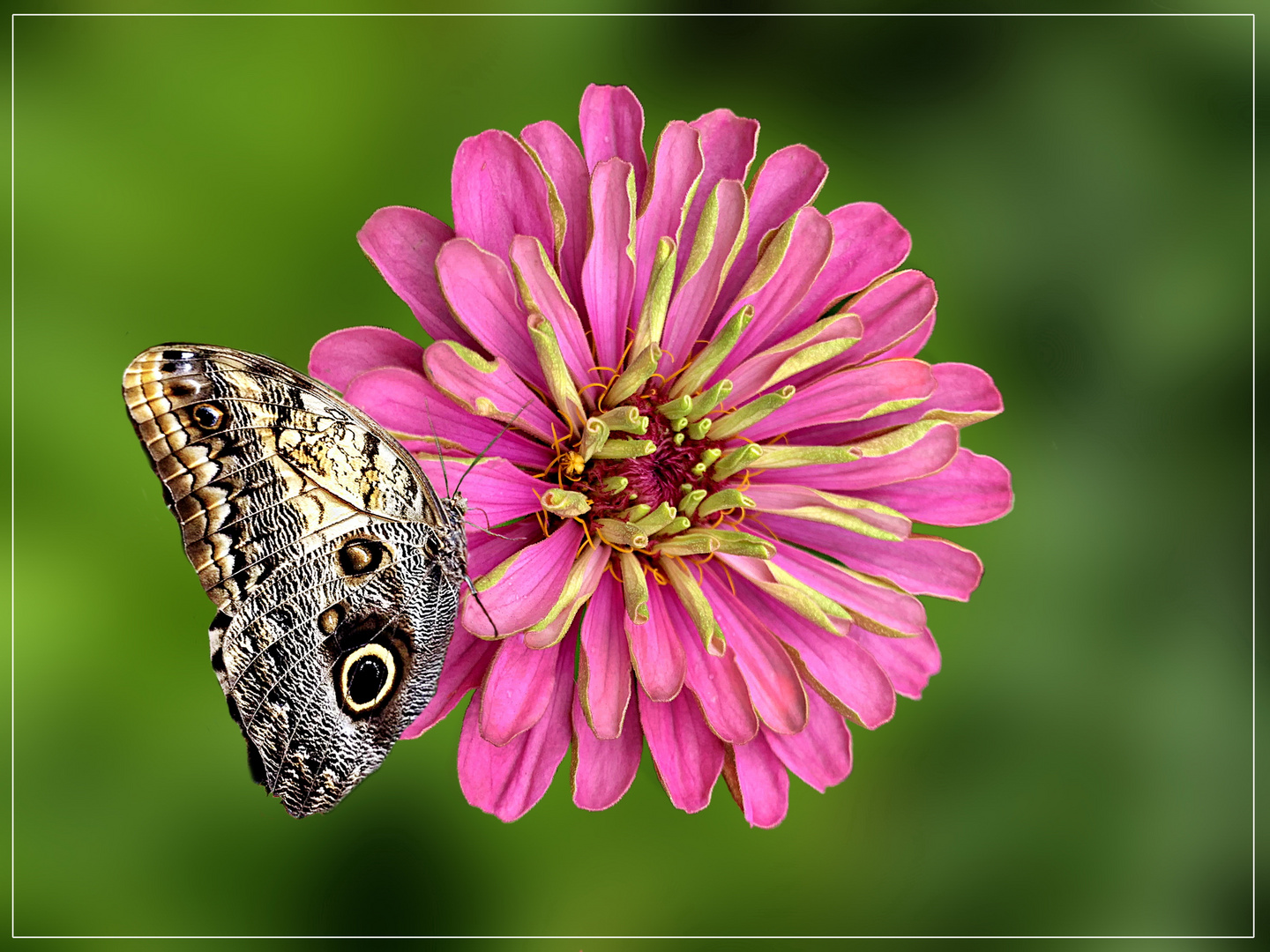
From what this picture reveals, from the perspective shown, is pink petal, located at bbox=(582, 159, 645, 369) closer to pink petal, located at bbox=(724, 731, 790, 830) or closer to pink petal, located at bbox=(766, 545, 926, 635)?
pink petal, located at bbox=(766, 545, 926, 635)

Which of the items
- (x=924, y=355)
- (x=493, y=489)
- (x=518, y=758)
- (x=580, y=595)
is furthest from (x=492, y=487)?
(x=924, y=355)

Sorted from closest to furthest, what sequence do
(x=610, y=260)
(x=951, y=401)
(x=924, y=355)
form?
(x=610, y=260) → (x=951, y=401) → (x=924, y=355)

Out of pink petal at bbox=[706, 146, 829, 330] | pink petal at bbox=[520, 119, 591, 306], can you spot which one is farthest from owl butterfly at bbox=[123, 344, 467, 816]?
pink petal at bbox=[706, 146, 829, 330]

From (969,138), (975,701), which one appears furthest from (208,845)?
(969,138)

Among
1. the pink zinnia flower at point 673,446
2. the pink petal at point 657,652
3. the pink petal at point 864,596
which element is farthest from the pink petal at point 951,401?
the pink petal at point 657,652

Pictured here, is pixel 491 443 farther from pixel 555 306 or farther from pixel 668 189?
pixel 668 189

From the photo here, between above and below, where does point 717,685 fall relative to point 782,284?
below
